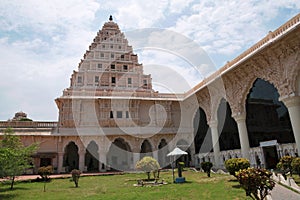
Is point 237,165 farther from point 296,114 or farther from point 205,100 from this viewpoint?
point 205,100

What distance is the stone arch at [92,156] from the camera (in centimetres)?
2281

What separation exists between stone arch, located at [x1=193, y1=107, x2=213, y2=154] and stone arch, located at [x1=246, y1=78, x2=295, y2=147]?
496 cm

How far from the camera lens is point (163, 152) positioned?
2406 cm

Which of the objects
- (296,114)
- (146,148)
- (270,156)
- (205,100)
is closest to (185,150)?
(146,148)

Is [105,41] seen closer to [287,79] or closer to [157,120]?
[157,120]

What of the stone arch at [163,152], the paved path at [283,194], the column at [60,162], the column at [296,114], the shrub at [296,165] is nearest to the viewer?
the paved path at [283,194]

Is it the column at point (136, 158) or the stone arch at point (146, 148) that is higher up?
the stone arch at point (146, 148)

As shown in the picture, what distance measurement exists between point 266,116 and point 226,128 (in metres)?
3.80

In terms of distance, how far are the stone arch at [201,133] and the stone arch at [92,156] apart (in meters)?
9.92

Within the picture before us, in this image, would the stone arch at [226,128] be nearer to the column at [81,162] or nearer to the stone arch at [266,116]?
the stone arch at [266,116]

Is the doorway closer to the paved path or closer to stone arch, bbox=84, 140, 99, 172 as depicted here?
the paved path

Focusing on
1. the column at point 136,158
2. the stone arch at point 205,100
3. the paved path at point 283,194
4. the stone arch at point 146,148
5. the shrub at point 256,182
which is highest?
the stone arch at point 205,100

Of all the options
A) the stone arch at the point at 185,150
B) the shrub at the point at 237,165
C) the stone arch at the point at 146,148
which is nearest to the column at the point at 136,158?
the stone arch at the point at 146,148

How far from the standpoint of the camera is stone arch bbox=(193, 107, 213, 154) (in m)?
21.4
